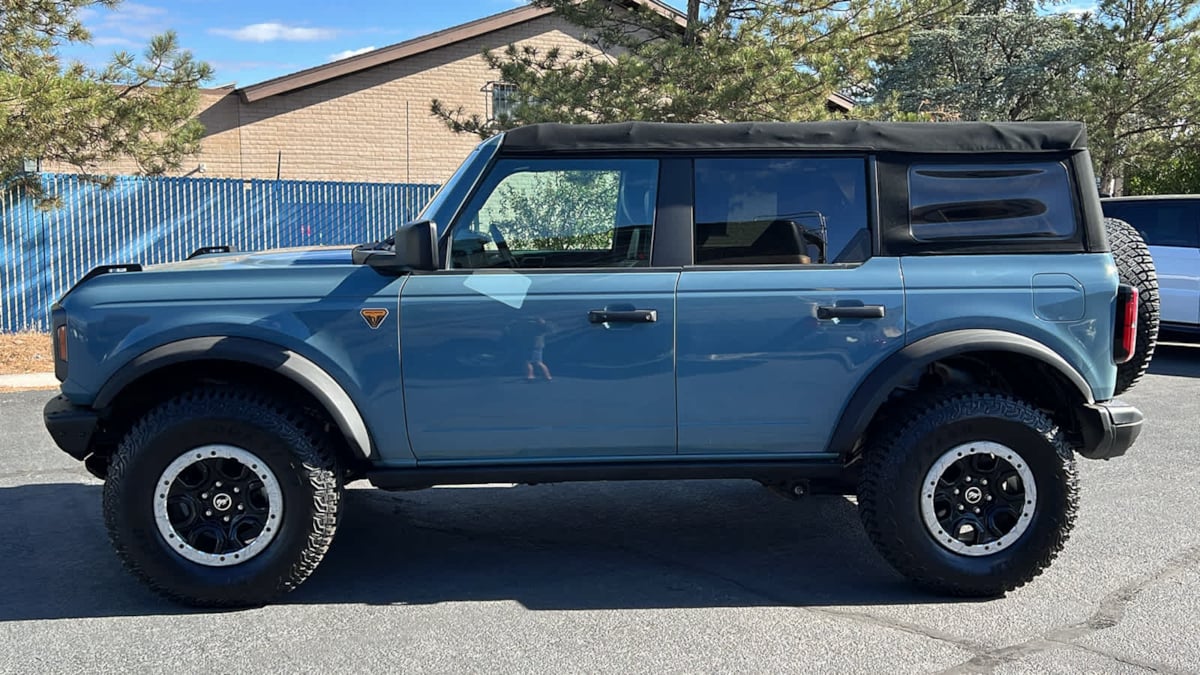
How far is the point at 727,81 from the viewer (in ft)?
39.5

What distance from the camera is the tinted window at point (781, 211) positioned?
4426mm

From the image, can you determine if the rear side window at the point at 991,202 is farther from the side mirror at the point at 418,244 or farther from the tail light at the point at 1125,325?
the side mirror at the point at 418,244

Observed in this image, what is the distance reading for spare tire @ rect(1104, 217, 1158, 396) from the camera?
4715 mm

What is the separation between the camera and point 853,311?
168 inches

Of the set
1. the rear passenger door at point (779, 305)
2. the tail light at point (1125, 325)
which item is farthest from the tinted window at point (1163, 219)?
the rear passenger door at point (779, 305)

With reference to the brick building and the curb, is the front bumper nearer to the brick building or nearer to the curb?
the curb

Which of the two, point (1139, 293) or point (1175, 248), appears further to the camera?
point (1175, 248)

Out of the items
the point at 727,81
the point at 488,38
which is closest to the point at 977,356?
the point at 727,81

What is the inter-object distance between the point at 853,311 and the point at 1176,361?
8906 millimetres

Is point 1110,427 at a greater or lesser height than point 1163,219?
lesser

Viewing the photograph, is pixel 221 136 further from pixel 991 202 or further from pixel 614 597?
pixel 991 202

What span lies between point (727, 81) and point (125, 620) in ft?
31.2

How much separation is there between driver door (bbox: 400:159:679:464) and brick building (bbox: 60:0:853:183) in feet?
53.6

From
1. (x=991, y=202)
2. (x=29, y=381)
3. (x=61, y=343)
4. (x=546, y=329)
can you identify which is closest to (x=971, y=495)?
(x=991, y=202)
